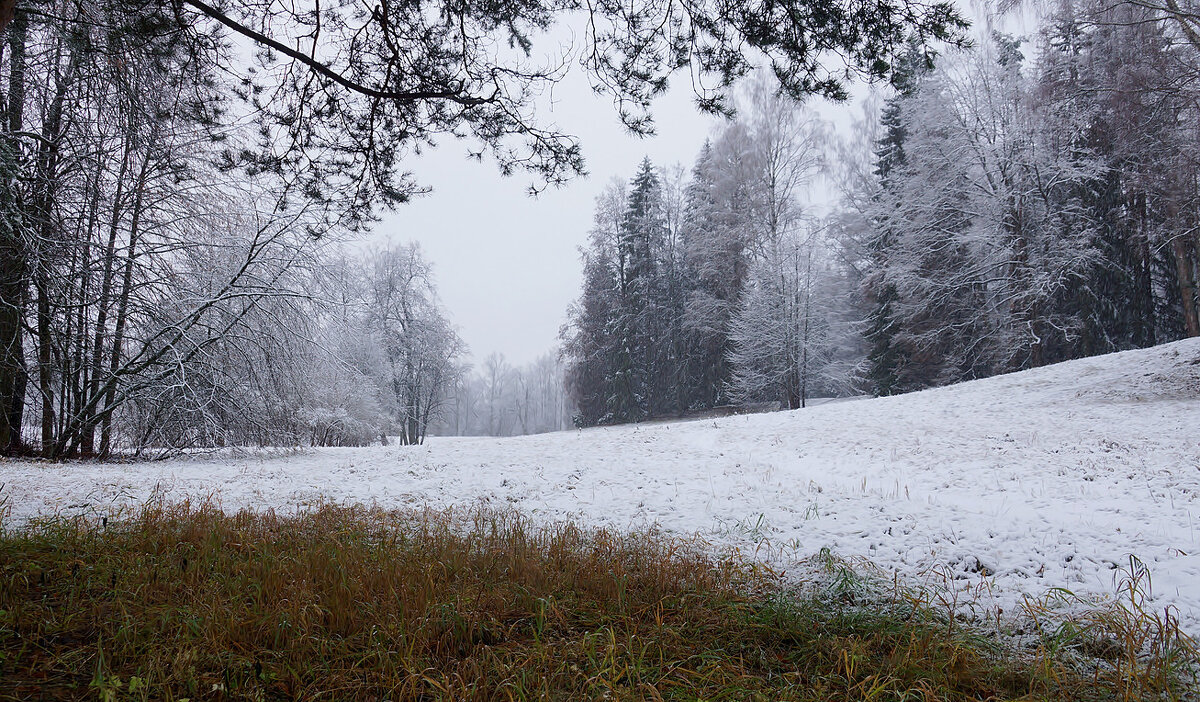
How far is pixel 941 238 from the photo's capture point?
16688mm

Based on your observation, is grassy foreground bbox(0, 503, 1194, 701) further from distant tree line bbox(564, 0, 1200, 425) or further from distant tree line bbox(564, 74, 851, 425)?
distant tree line bbox(564, 74, 851, 425)

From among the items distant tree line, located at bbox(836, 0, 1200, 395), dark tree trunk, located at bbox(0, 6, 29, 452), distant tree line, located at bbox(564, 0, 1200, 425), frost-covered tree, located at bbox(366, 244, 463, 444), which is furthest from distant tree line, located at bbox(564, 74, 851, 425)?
dark tree trunk, located at bbox(0, 6, 29, 452)

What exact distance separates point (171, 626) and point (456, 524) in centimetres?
268

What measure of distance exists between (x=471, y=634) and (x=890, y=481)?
5.84m

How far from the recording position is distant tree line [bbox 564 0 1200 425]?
1230cm

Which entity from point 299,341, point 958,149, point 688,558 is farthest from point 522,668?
point 958,149

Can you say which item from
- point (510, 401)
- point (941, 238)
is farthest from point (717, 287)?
point (510, 401)

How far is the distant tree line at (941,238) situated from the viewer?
12.3 meters

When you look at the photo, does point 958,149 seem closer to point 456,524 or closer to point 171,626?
point 456,524

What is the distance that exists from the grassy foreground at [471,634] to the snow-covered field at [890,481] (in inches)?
42.8

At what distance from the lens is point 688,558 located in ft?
12.0

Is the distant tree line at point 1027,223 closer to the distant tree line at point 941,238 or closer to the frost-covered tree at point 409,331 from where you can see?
the distant tree line at point 941,238

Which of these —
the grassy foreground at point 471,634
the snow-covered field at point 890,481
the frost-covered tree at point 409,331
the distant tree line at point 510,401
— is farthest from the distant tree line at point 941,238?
the distant tree line at point 510,401

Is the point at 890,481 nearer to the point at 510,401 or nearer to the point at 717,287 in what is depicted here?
the point at 717,287
